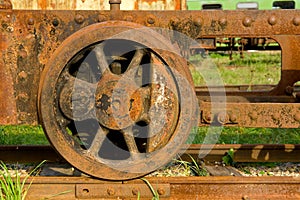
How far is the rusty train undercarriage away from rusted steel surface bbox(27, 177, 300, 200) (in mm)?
117

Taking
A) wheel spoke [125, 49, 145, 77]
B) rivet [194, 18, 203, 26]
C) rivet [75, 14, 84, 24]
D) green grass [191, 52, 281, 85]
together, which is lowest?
green grass [191, 52, 281, 85]

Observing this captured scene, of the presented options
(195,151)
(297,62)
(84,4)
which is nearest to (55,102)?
(195,151)

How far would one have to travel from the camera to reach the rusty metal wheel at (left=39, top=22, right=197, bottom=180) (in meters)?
3.03

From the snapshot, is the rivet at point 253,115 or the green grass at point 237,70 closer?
the rivet at point 253,115

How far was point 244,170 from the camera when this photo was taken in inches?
168

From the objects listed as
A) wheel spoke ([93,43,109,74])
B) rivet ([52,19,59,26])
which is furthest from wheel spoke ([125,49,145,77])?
rivet ([52,19,59,26])

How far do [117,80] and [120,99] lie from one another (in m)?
0.11

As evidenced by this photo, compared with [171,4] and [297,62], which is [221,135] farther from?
[171,4]

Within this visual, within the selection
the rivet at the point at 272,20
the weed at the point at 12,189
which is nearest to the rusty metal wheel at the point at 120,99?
the weed at the point at 12,189

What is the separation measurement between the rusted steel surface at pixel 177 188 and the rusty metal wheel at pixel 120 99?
12cm

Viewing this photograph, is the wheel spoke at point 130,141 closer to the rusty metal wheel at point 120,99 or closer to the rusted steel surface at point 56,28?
the rusty metal wheel at point 120,99

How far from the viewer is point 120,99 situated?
3.06 m

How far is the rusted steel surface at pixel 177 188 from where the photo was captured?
3.19 m

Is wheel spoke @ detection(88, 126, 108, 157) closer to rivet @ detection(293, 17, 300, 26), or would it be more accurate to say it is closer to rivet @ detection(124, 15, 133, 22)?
rivet @ detection(124, 15, 133, 22)
